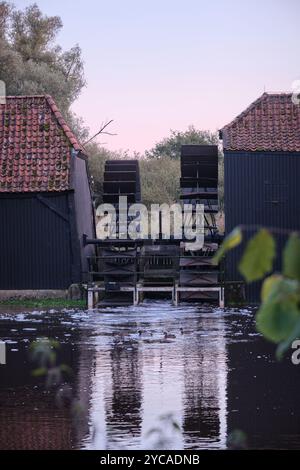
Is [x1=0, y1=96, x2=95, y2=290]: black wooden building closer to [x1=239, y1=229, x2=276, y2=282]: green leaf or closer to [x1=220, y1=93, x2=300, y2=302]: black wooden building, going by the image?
[x1=220, y1=93, x2=300, y2=302]: black wooden building

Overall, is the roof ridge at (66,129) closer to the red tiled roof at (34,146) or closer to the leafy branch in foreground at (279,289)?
the red tiled roof at (34,146)

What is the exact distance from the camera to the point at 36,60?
4978cm

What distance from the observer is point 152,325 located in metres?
22.1

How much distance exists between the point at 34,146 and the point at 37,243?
3.04 metres

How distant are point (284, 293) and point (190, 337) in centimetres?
1704

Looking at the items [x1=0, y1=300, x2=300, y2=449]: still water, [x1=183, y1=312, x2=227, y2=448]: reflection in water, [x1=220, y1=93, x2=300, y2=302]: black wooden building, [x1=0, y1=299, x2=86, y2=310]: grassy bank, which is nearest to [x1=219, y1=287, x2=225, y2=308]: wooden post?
[x1=220, y1=93, x2=300, y2=302]: black wooden building

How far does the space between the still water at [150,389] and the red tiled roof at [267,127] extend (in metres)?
7.17

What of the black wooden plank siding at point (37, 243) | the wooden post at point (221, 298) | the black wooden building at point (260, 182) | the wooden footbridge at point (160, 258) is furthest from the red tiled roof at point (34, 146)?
the wooden post at point (221, 298)

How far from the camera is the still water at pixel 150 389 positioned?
982 centimetres

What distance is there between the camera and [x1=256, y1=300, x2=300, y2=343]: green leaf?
266 centimetres

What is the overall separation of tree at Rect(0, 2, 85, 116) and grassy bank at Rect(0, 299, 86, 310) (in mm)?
18325

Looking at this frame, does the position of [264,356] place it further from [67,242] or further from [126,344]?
[67,242]

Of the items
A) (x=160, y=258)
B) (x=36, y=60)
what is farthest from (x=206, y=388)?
(x=36, y=60)

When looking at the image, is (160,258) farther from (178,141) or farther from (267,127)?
(178,141)
